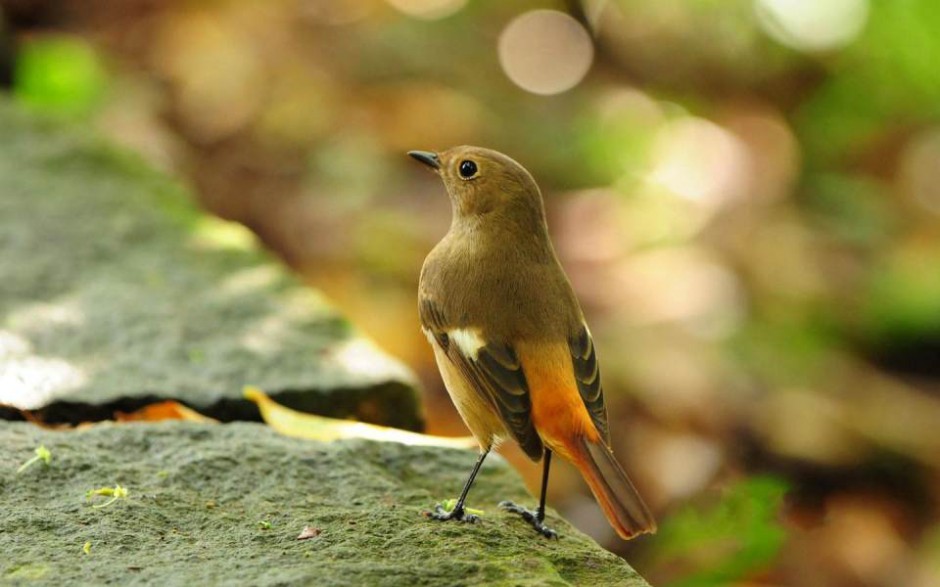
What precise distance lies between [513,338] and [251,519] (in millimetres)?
789

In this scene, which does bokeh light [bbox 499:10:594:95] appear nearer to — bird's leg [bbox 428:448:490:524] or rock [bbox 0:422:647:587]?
rock [bbox 0:422:647:587]

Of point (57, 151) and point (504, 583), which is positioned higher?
point (57, 151)

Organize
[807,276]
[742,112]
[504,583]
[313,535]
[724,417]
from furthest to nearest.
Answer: [742,112], [807,276], [724,417], [313,535], [504,583]

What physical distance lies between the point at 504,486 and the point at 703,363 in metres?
2.98

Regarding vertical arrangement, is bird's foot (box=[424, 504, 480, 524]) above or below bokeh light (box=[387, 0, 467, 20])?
below

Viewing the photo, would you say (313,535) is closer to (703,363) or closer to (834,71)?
(703,363)

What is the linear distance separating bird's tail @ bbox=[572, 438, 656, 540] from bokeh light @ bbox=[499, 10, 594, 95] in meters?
6.03

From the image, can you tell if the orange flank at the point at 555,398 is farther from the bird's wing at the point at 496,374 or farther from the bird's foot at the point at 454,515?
the bird's foot at the point at 454,515

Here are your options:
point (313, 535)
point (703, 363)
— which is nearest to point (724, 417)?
point (703, 363)

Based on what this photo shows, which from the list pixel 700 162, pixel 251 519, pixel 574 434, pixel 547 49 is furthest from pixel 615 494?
Result: pixel 547 49

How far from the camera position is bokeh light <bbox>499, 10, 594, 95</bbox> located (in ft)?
27.9

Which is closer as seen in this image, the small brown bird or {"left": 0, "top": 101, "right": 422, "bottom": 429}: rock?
the small brown bird

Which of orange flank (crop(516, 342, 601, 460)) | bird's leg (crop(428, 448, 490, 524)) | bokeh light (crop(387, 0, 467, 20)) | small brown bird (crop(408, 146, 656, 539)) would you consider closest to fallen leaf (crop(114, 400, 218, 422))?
small brown bird (crop(408, 146, 656, 539))

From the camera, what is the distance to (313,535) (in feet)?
8.03
